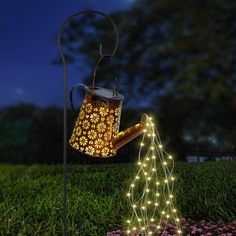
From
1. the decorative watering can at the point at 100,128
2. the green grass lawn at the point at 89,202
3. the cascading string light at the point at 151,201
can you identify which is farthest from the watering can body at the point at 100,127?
the green grass lawn at the point at 89,202

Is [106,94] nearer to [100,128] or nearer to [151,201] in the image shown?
[100,128]

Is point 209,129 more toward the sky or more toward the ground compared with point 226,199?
more toward the sky

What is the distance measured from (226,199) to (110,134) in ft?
7.97

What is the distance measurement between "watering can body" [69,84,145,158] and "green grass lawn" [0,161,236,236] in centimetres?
133

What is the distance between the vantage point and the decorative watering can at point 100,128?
244 cm

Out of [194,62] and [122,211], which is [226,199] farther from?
[194,62]

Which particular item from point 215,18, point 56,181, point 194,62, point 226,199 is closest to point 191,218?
point 226,199

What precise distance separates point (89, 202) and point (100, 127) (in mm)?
2122

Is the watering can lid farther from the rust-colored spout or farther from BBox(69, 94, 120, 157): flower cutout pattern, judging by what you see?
the rust-colored spout

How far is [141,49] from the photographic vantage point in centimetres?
500

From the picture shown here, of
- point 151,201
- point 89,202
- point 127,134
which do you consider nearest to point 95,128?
point 127,134

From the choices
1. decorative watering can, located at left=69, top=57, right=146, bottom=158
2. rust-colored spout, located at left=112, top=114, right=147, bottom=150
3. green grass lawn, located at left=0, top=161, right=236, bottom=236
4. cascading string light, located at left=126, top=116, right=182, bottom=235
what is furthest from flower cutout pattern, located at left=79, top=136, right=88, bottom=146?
green grass lawn, located at left=0, top=161, right=236, bottom=236

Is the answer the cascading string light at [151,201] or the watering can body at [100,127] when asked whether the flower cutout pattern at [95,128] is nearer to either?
the watering can body at [100,127]

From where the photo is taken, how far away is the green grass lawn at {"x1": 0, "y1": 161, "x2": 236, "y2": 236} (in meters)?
3.77
